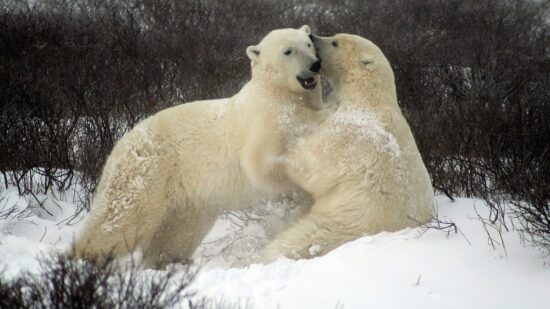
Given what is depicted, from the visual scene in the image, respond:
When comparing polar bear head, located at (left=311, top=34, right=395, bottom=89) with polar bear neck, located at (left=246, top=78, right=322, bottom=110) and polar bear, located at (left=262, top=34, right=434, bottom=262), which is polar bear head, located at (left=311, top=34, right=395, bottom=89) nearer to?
polar bear, located at (left=262, top=34, right=434, bottom=262)

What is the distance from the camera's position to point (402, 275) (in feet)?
8.02

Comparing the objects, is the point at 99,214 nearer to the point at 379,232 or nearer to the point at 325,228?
the point at 325,228

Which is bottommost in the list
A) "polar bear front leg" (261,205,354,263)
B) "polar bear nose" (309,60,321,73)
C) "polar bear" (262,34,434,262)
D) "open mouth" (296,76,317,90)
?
"polar bear front leg" (261,205,354,263)

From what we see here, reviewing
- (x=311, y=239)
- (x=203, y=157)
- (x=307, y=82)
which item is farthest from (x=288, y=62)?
(x=311, y=239)

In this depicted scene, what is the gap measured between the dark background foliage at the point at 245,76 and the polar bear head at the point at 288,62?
1.21 metres

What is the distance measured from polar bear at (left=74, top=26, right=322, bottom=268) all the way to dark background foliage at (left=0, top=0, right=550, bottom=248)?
119 centimetres

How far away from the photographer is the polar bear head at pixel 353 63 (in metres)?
3.41

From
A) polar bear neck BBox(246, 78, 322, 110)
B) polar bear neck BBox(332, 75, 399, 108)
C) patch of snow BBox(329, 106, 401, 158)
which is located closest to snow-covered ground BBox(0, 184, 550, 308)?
patch of snow BBox(329, 106, 401, 158)

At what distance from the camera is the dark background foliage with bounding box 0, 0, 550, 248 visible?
455cm

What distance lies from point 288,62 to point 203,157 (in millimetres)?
757

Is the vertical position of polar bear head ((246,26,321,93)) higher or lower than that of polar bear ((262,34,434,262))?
higher

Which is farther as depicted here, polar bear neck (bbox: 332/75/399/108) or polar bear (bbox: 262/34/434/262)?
polar bear neck (bbox: 332/75/399/108)

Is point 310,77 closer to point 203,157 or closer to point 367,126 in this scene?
point 367,126

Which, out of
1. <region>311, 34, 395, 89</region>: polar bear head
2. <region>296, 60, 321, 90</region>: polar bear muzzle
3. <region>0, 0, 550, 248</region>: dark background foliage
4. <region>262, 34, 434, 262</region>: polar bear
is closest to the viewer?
<region>262, 34, 434, 262</region>: polar bear
